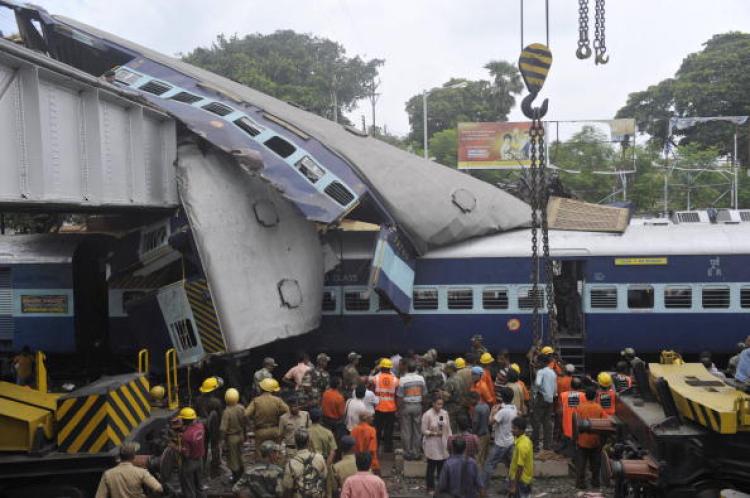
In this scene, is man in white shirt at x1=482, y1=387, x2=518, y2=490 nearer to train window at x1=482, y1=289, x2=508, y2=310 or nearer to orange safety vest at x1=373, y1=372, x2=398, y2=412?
orange safety vest at x1=373, y1=372, x2=398, y2=412

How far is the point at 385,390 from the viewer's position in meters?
12.8

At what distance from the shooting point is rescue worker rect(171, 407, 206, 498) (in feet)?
33.5

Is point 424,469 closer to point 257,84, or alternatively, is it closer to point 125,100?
point 125,100

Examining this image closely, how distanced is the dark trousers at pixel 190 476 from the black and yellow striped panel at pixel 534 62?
27.9 ft

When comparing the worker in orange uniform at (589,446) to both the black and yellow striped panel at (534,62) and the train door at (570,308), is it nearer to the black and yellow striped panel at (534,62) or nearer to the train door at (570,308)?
the black and yellow striped panel at (534,62)

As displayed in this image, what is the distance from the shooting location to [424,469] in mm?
12297

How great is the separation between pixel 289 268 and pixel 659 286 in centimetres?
845

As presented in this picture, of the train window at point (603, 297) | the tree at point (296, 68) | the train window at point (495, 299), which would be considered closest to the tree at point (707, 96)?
the tree at point (296, 68)

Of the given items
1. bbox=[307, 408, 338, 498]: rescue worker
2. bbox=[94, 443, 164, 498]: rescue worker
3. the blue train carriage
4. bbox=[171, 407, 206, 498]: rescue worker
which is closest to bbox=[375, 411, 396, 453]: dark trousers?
bbox=[307, 408, 338, 498]: rescue worker

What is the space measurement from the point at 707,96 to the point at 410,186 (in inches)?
2106

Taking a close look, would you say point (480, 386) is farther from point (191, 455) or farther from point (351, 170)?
point (351, 170)

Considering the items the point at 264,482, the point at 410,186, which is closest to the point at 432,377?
the point at 264,482

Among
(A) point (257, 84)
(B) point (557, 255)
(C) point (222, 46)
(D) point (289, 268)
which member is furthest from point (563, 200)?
(C) point (222, 46)

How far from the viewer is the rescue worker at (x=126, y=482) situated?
8.05 m
